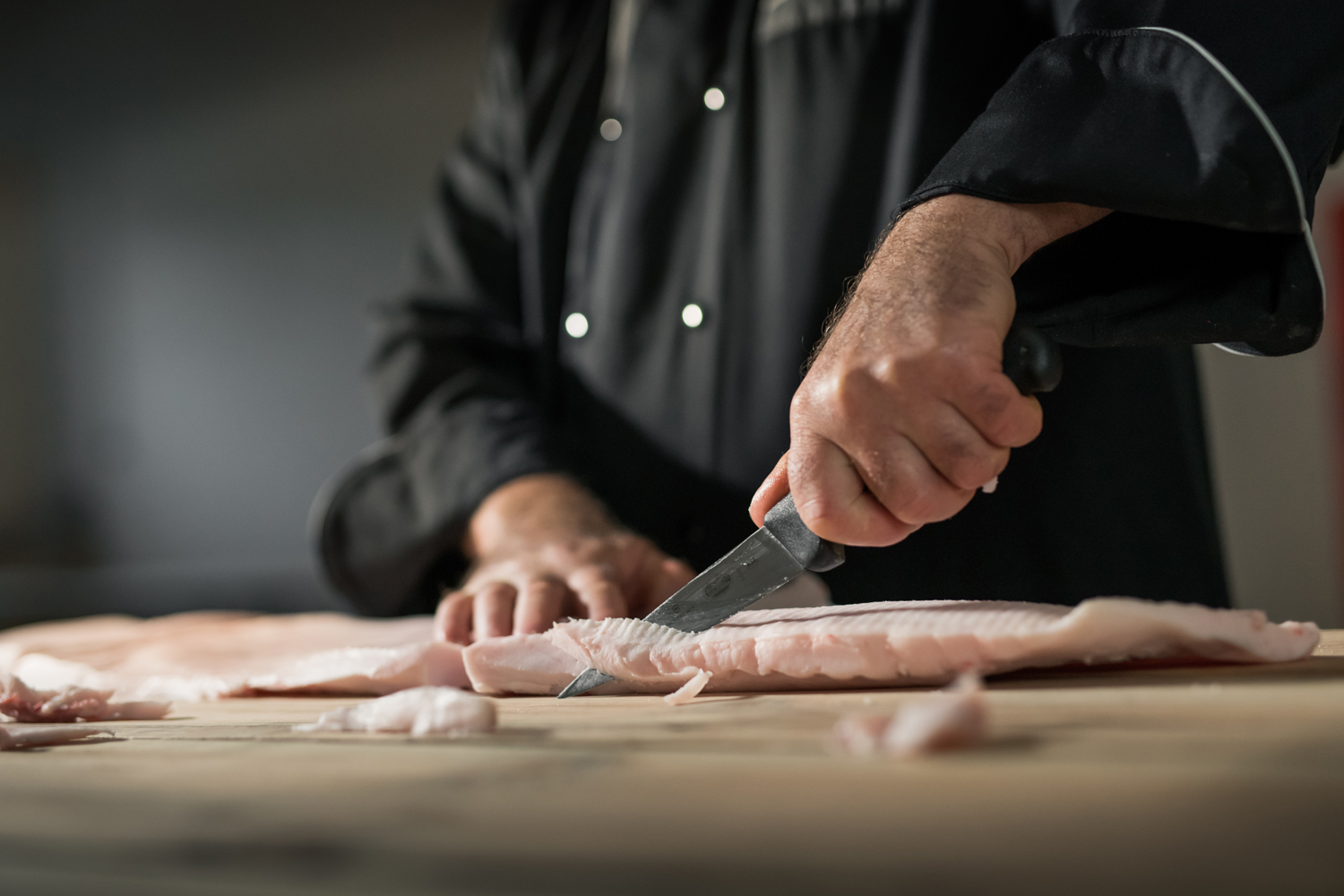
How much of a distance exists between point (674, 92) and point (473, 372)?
23.0 inches

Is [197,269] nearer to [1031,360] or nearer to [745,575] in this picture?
[745,575]

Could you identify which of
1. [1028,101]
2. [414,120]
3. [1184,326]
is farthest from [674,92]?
[414,120]

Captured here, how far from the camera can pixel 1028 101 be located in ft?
2.85

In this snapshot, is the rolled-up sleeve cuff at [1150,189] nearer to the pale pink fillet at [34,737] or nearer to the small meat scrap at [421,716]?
the small meat scrap at [421,716]

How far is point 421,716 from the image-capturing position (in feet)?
2.19

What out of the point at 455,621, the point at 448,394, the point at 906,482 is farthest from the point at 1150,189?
the point at 448,394

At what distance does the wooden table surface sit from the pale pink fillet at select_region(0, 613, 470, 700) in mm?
320

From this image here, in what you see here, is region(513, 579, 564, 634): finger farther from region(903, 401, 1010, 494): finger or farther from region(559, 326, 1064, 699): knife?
region(903, 401, 1010, 494): finger

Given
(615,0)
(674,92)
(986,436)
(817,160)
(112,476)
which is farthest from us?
(112,476)

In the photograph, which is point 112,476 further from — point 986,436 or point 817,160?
point 986,436

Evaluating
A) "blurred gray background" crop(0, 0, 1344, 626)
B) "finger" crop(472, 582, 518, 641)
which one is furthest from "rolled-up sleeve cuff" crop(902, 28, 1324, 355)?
"blurred gray background" crop(0, 0, 1344, 626)

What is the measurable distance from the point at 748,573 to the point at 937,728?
1.45 ft

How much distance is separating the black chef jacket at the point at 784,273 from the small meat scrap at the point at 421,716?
1.84 feet

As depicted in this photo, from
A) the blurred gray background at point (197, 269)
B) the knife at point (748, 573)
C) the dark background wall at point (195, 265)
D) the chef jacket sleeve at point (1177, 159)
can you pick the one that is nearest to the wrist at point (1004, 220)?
the chef jacket sleeve at point (1177, 159)
